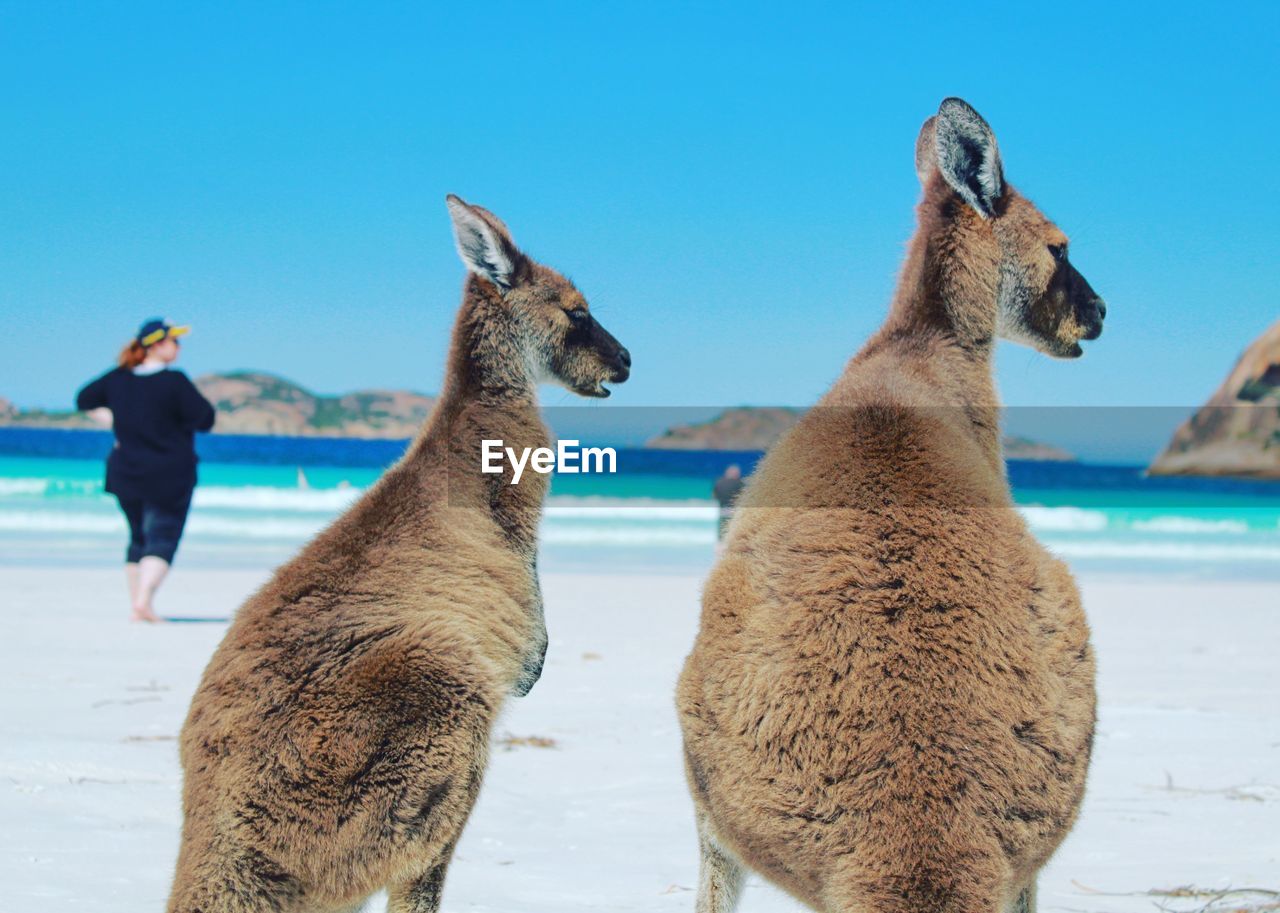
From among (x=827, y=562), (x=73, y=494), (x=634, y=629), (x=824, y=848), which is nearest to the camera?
(x=824, y=848)

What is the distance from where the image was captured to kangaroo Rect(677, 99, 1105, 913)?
2.21 meters

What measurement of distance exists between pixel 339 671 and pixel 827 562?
99 cm

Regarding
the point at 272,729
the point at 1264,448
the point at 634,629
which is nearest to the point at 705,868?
the point at 272,729

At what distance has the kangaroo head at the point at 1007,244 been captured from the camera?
298 cm

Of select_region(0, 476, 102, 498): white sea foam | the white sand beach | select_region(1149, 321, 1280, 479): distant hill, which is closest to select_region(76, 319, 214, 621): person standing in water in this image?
the white sand beach

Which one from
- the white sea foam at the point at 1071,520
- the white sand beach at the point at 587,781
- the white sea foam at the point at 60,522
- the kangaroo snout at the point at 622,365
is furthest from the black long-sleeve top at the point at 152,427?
the white sea foam at the point at 1071,520

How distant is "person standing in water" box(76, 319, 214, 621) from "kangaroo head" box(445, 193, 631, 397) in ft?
14.9

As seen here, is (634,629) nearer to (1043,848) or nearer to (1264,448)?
(1043,848)

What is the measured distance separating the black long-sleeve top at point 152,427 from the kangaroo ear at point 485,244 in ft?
17.9

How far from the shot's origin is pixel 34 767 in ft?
17.8

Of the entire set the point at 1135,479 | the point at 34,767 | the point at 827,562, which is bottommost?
the point at 1135,479

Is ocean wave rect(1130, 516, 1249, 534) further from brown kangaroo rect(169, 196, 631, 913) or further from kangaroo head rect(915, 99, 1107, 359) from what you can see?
brown kangaroo rect(169, 196, 631, 913)

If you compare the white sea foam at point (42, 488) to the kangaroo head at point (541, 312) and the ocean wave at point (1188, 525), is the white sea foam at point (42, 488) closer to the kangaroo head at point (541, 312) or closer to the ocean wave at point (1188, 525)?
the ocean wave at point (1188, 525)

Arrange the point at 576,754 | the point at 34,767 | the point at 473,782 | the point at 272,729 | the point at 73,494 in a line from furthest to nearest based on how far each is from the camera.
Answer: the point at 73,494 < the point at 576,754 < the point at 34,767 < the point at 473,782 < the point at 272,729
